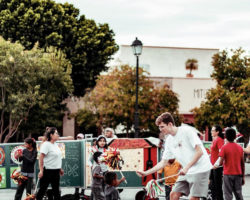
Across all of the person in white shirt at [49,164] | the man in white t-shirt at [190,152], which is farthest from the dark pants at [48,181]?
the man in white t-shirt at [190,152]

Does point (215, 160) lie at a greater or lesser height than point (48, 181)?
greater

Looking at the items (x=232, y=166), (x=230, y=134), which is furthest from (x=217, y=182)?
(x=230, y=134)

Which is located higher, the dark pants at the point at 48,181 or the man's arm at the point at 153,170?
the man's arm at the point at 153,170

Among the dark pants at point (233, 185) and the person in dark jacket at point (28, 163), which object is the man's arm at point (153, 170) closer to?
the dark pants at point (233, 185)

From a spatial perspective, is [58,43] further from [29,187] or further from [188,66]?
[29,187]

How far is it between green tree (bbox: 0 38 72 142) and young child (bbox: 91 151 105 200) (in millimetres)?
21773

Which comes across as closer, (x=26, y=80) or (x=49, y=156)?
(x=49, y=156)

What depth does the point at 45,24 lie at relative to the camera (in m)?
37.6

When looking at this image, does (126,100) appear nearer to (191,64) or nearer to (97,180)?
(191,64)

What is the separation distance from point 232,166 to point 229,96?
15270 millimetres

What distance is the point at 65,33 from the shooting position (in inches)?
1529

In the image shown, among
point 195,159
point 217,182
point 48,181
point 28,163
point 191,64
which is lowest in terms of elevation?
point 217,182

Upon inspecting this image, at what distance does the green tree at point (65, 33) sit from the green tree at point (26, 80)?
3.14 m

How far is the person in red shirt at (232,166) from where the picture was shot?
10078mm
